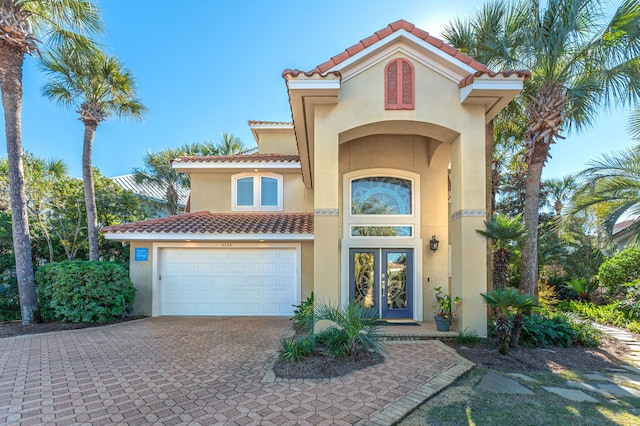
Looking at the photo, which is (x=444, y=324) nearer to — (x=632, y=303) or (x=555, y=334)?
(x=555, y=334)

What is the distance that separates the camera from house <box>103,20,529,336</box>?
25.2 ft

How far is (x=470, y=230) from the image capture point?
7750 millimetres

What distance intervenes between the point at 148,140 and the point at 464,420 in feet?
74.9

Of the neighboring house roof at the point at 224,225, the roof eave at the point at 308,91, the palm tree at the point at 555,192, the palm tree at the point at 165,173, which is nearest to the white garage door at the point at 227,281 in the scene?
the neighboring house roof at the point at 224,225

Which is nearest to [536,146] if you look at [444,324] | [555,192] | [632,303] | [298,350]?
[444,324]

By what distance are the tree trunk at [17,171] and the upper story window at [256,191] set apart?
6868 millimetres

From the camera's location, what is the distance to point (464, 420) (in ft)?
13.7

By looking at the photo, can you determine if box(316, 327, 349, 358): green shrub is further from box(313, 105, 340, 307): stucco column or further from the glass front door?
the glass front door

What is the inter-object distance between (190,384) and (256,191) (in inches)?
382

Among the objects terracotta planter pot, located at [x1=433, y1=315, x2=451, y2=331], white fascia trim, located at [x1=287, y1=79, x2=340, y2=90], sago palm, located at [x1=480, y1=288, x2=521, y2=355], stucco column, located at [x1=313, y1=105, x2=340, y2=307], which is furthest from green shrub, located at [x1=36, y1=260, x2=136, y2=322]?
sago palm, located at [x1=480, y1=288, x2=521, y2=355]

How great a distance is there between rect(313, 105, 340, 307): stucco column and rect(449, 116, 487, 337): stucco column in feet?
9.87

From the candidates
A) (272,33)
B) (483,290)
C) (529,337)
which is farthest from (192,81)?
(529,337)

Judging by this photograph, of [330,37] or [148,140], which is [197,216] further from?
[148,140]

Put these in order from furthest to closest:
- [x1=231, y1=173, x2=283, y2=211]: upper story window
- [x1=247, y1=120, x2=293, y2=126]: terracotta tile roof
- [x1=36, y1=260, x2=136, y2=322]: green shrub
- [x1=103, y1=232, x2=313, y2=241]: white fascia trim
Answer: [x1=247, y1=120, x2=293, y2=126]: terracotta tile roof → [x1=231, y1=173, x2=283, y2=211]: upper story window → [x1=103, y1=232, x2=313, y2=241]: white fascia trim → [x1=36, y1=260, x2=136, y2=322]: green shrub
